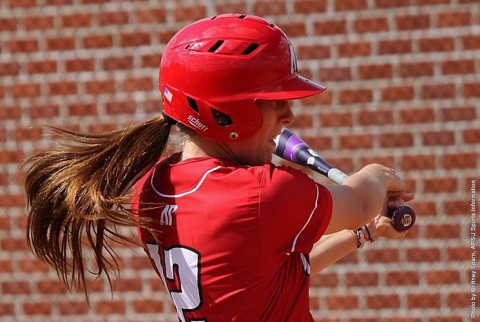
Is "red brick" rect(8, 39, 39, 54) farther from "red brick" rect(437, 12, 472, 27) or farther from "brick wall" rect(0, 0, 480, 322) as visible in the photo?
"red brick" rect(437, 12, 472, 27)

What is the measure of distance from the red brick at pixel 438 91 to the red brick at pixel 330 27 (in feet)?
1.67

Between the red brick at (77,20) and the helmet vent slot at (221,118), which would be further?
the red brick at (77,20)

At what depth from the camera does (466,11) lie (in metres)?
4.72

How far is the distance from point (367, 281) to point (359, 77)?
104cm

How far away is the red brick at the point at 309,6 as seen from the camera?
4.86m

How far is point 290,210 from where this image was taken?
2557 millimetres

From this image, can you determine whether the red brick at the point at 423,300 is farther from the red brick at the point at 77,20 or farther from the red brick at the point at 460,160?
the red brick at the point at 77,20

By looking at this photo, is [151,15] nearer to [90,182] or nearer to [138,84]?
[138,84]

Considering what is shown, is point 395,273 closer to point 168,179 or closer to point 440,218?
point 440,218

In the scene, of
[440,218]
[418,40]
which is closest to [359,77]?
[418,40]

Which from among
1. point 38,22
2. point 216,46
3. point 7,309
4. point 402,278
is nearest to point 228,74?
point 216,46

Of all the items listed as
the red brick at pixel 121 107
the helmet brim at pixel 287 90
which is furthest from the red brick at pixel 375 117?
the helmet brim at pixel 287 90

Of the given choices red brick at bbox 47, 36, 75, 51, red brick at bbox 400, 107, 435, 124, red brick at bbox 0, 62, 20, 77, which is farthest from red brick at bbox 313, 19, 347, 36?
red brick at bbox 0, 62, 20, 77

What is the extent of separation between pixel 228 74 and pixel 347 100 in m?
2.34
